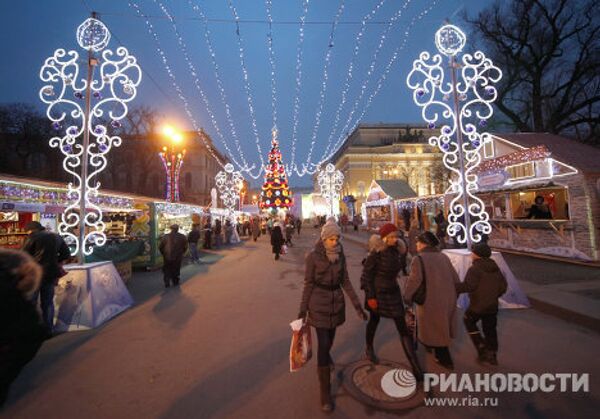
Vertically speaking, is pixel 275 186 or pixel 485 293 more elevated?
pixel 275 186

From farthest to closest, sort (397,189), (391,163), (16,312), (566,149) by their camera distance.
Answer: (391,163) < (397,189) < (566,149) < (16,312)

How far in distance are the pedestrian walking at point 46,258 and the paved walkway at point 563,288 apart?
8.09 metres

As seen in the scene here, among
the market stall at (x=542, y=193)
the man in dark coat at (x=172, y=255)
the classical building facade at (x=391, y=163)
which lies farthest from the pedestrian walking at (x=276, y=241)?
the classical building facade at (x=391, y=163)

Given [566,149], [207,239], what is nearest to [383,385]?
[566,149]

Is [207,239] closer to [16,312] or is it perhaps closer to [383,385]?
[16,312]

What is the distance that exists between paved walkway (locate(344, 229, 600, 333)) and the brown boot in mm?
4320

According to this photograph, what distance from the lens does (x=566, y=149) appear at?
33.7 feet

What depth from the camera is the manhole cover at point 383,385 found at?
9.05 feet

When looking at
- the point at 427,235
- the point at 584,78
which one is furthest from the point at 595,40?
the point at 427,235

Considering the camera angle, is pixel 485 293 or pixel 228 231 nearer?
pixel 485 293

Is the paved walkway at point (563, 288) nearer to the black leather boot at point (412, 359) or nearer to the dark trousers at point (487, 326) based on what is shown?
the dark trousers at point (487, 326)

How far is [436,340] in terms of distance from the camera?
3.09 meters

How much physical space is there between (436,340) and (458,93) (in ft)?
17.5

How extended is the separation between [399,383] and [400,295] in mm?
879
